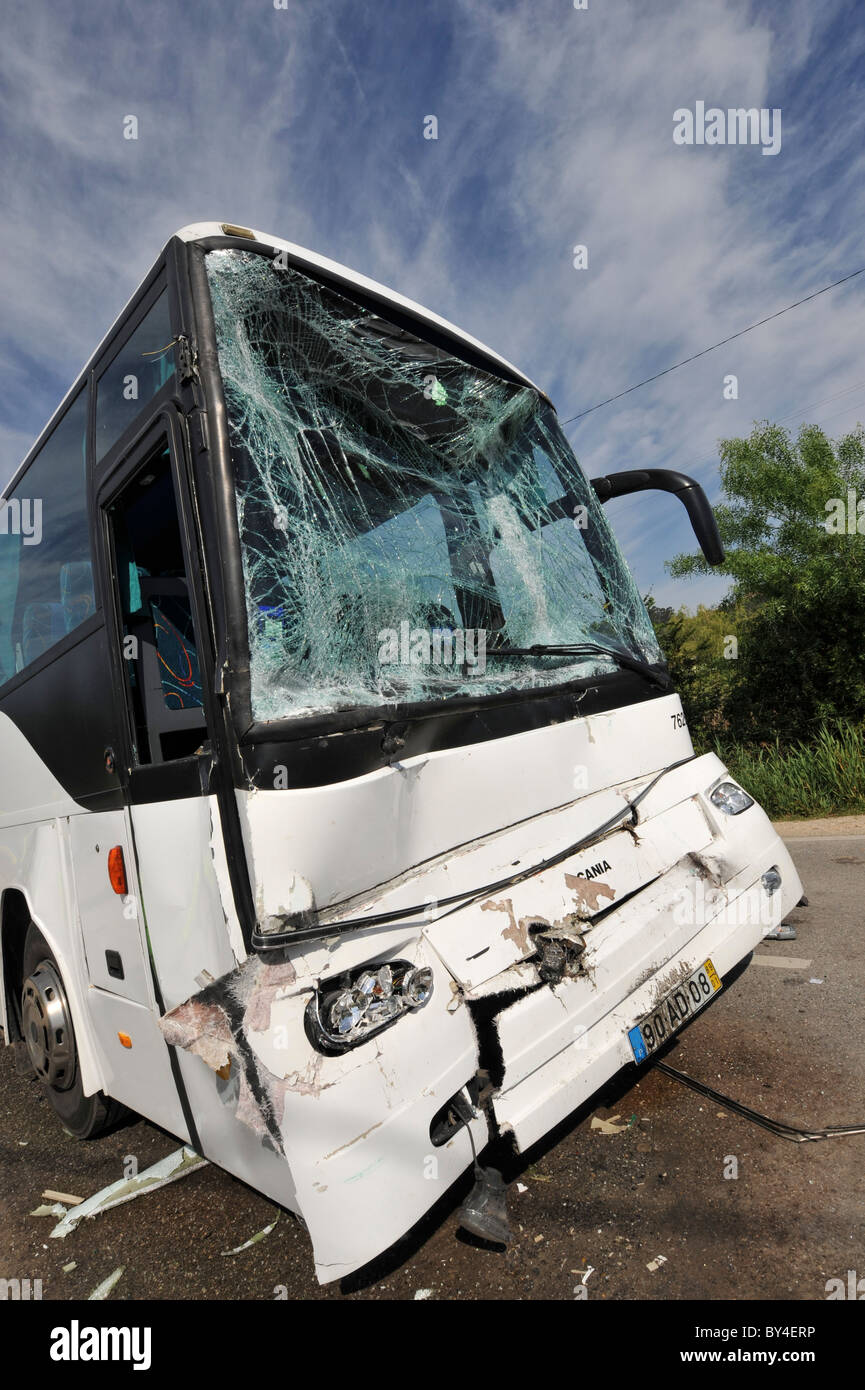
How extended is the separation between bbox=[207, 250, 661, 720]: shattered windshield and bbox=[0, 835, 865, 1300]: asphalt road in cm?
162

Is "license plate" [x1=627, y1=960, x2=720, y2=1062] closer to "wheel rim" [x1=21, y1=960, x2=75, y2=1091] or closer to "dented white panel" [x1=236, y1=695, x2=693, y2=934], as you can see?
"dented white panel" [x1=236, y1=695, x2=693, y2=934]

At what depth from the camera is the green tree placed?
40.2ft

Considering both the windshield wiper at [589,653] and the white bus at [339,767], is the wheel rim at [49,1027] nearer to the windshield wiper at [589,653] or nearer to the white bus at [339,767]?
the white bus at [339,767]

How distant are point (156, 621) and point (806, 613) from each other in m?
12.8

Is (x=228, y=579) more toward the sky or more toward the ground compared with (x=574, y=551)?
more toward the ground

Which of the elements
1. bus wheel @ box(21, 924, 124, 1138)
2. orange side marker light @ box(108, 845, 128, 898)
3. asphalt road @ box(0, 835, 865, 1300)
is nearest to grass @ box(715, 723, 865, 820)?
asphalt road @ box(0, 835, 865, 1300)

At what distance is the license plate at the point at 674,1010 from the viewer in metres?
2.44

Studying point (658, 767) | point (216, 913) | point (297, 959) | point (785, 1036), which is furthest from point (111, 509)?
point (785, 1036)

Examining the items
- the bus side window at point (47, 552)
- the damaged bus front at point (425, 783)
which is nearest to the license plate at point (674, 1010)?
the damaged bus front at point (425, 783)

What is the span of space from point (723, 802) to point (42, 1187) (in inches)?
123

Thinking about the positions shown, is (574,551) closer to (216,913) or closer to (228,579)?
(228,579)

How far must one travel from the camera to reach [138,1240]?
259 cm

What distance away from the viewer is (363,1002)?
195 centimetres

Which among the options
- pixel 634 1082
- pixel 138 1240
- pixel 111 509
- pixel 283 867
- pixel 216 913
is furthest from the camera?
pixel 634 1082
